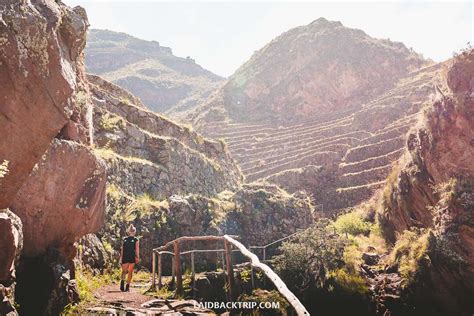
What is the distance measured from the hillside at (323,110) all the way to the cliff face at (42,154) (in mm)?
Answer: 26405

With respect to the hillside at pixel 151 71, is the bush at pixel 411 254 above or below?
below

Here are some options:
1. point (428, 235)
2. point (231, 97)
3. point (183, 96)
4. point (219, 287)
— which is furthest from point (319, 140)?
point (183, 96)

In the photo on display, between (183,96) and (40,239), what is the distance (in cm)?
9574

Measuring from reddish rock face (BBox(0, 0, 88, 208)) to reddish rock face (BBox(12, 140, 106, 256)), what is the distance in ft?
4.33

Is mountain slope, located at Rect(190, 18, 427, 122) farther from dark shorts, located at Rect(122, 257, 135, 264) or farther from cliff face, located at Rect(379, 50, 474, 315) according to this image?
dark shorts, located at Rect(122, 257, 135, 264)

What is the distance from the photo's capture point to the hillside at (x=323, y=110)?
37.1 m

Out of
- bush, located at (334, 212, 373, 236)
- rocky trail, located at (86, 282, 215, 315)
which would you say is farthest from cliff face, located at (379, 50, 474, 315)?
rocky trail, located at (86, 282, 215, 315)

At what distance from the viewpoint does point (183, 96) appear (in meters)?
100

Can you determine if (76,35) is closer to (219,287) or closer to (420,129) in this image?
(219,287)

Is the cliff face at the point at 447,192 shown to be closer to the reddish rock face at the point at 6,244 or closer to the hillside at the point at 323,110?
the reddish rock face at the point at 6,244

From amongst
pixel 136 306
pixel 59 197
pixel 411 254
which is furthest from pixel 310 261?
pixel 59 197

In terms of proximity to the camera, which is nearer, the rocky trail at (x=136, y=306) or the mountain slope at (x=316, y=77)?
the rocky trail at (x=136, y=306)

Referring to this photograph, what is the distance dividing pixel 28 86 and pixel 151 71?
10614cm

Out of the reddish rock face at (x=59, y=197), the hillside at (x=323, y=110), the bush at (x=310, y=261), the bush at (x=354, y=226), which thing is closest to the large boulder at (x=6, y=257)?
the reddish rock face at (x=59, y=197)
